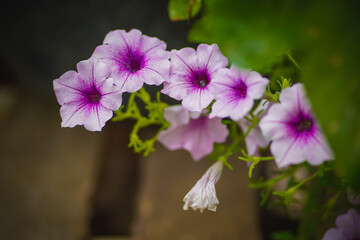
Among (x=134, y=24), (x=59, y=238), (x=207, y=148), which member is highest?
(x=134, y=24)

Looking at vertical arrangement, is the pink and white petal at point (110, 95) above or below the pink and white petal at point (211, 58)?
below

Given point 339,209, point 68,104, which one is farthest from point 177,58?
point 339,209

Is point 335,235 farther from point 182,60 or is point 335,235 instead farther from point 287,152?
point 182,60

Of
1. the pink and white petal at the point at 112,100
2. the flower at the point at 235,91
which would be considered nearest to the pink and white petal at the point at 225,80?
the flower at the point at 235,91

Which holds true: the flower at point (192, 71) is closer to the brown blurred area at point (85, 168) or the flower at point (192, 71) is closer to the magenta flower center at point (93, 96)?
the magenta flower center at point (93, 96)

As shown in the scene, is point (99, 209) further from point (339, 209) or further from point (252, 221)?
point (339, 209)

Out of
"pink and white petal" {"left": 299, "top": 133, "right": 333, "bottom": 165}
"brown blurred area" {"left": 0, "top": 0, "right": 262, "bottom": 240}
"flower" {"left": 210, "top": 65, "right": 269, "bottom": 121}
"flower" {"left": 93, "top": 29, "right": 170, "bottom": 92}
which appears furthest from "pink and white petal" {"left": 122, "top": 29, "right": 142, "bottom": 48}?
"brown blurred area" {"left": 0, "top": 0, "right": 262, "bottom": 240}

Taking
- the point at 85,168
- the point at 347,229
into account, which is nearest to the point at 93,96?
the point at 347,229

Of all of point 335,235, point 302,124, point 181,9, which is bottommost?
point 335,235
